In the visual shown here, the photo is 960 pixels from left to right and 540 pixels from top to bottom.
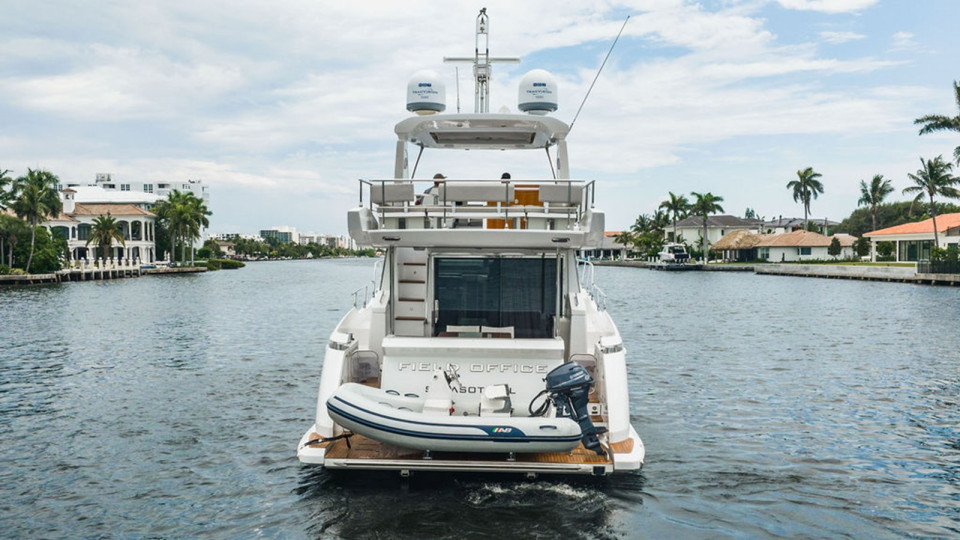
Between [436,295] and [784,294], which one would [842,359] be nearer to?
[436,295]

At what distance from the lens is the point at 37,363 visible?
1953cm

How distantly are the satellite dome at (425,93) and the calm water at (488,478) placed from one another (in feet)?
17.1

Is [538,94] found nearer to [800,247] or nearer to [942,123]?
[942,123]

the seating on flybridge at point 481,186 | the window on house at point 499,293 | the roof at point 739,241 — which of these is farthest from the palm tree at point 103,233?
the window on house at point 499,293

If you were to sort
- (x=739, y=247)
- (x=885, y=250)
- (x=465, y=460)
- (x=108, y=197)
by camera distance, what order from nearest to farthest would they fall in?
(x=465, y=460) < (x=885, y=250) < (x=739, y=247) < (x=108, y=197)

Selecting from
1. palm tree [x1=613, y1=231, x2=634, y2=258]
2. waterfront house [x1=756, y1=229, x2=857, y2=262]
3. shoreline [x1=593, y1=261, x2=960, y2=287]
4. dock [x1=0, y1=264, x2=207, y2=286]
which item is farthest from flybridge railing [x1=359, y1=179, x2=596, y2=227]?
palm tree [x1=613, y1=231, x2=634, y2=258]

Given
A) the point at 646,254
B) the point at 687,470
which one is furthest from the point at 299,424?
the point at 646,254

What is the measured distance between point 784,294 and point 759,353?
99.7ft

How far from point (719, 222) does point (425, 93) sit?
13776cm

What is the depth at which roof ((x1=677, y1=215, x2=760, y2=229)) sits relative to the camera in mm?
137738

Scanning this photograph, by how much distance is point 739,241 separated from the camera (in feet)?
362

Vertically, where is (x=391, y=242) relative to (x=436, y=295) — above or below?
above

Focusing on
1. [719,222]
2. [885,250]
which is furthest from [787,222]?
[885,250]

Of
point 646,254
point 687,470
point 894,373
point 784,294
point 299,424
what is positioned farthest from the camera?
point 646,254
